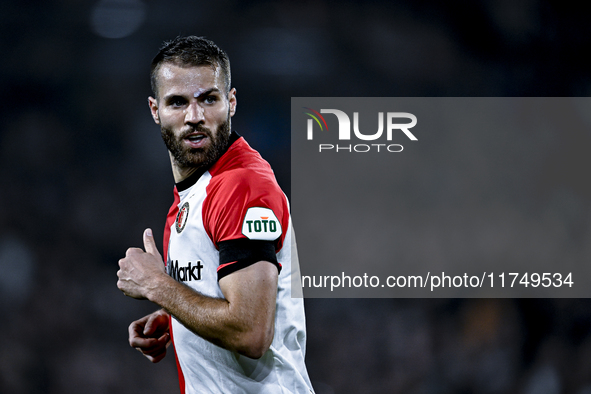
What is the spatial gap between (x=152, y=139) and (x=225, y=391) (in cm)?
280

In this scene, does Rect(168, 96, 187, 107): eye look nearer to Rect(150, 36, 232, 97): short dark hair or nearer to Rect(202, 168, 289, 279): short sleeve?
Rect(150, 36, 232, 97): short dark hair

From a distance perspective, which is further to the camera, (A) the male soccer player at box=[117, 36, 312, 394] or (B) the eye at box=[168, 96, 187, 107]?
(B) the eye at box=[168, 96, 187, 107]

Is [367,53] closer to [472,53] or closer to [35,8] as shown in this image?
[472,53]

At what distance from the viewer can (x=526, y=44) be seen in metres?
3.91

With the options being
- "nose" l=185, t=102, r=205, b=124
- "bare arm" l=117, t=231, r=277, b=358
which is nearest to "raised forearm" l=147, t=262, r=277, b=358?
"bare arm" l=117, t=231, r=277, b=358

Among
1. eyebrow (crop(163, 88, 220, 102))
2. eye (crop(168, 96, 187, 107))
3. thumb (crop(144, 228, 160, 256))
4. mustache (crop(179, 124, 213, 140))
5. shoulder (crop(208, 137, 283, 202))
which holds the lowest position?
thumb (crop(144, 228, 160, 256))

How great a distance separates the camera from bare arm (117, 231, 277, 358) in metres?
1.34

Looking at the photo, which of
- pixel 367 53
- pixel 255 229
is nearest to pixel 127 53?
pixel 367 53

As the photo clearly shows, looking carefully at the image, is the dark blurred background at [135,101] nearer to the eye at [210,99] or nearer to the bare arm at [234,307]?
the eye at [210,99]

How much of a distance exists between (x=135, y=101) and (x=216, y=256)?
9.12 feet

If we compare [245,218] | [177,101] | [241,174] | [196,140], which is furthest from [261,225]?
[177,101]

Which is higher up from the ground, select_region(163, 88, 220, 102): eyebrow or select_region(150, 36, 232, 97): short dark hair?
select_region(150, 36, 232, 97): short dark hair

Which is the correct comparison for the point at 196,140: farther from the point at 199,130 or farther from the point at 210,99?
the point at 210,99

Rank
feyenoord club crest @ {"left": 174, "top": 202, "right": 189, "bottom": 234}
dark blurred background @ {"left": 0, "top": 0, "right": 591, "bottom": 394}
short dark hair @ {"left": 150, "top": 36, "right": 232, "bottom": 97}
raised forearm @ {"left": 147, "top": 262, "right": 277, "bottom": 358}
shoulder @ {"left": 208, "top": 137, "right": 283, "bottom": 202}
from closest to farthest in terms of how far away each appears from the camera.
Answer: raised forearm @ {"left": 147, "top": 262, "right": 277, "bottom": 358}, shoulder @ {"left": 208, "top": 137, "right": 283, "bottom": 202}, feyenoord club crest @ {"left": 174, "top": 202, "right": 189, "bottom": 234}, short dark hair @ {"left": 150, "top": 36, "right": 232, "bottom": 97}, dark blurred background @ {"left": 0, "top": 0, "right": 591, "bottom": 394}
